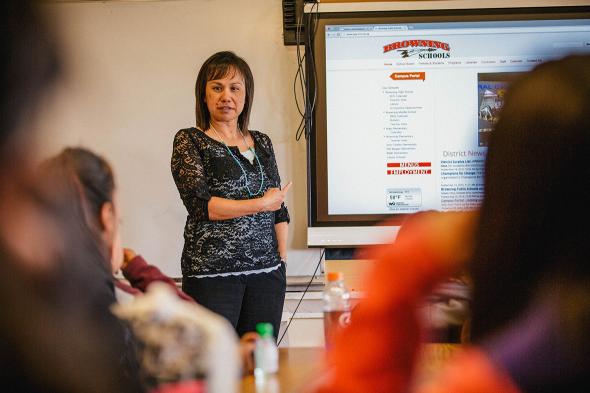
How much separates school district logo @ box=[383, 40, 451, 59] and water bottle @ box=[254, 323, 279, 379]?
207 cm

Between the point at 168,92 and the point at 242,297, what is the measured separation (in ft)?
4.43

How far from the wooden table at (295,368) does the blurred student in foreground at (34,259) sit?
1.99ft

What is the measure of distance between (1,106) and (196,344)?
0.86 feet

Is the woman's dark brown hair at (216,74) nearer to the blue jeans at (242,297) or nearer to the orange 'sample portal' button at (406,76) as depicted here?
the blue jeans at (242,297)

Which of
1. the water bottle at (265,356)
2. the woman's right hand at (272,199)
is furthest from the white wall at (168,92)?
the water bottle at (265,356)

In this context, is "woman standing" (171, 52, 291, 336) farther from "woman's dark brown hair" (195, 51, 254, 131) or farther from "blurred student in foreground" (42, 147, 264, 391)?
A: "blurred student in foreground" (42, 147, 264, 391)

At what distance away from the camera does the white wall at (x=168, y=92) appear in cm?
318

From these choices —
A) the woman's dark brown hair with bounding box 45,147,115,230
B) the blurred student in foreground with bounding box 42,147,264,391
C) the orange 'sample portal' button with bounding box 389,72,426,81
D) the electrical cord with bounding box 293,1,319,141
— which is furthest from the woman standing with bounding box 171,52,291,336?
the woman's dark brown hair with bounding box 45,147,115,230

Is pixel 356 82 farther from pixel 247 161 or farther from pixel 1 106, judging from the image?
pixel 1 106

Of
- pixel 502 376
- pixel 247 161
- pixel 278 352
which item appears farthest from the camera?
pixel 247 161

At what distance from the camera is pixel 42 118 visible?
21.2 inches

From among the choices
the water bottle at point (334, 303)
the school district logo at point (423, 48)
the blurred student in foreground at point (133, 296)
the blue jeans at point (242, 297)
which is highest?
the school district logo at point (423, 48)

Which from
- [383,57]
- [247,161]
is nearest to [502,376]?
[247,161]

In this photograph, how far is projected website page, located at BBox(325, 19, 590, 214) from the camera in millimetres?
3043
